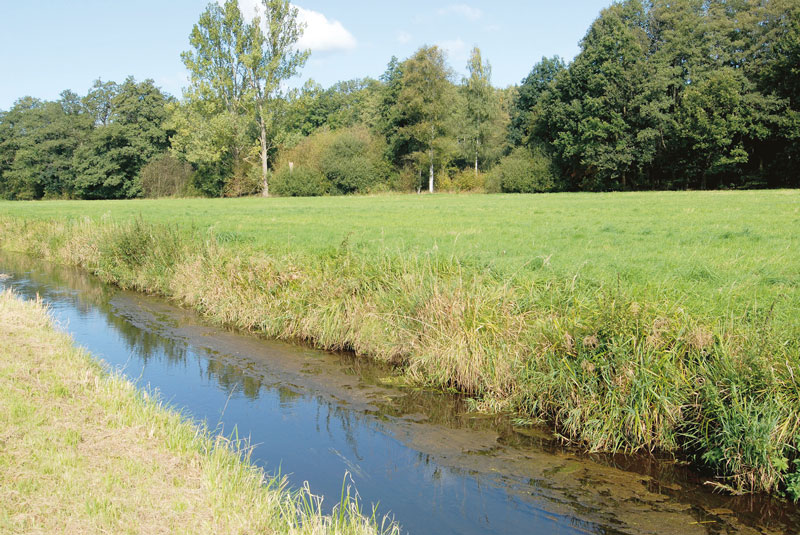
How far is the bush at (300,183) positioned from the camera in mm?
54469

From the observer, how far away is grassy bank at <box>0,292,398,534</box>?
4191 millimetres

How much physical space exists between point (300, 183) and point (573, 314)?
4908 cm

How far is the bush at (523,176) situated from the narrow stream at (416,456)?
4280cm

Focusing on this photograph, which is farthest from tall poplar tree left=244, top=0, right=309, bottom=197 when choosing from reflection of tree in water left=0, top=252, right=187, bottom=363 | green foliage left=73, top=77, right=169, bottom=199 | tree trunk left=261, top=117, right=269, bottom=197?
reflection of tree in water left=0, top=252, right=187, bottom=363

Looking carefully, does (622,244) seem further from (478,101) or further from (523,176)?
(478,101)

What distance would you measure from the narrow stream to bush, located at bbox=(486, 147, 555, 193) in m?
42.8

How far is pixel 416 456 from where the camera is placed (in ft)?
22.2

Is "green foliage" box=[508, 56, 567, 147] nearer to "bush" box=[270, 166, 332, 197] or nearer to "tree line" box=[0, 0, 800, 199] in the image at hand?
"tree line" box=[0, 0, 800, 199]

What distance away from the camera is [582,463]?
21.3 feet

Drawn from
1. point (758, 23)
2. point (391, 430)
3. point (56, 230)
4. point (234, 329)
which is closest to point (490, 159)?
point (758, 23)

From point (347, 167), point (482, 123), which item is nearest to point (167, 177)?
point (347, 167)

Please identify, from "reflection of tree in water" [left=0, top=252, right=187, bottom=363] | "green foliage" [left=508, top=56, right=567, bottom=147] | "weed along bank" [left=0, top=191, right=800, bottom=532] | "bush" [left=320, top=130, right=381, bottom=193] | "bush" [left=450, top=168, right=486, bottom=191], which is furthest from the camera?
"green foliage" [left=508, top=56, right=567, bottom=147]

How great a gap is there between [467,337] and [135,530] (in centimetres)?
517

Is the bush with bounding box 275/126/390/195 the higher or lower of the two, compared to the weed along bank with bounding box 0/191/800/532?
higher
